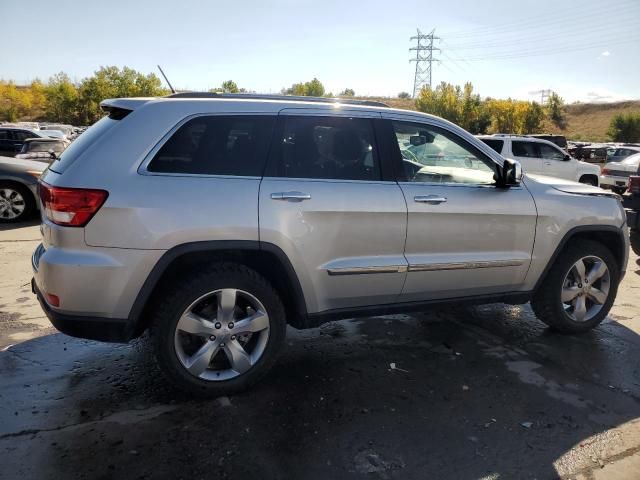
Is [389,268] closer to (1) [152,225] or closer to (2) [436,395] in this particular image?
(2) [436,395]

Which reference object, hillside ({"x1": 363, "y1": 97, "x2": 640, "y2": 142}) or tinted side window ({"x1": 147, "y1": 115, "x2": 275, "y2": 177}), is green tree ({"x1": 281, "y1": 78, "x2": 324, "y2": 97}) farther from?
tinted side window ({"x1": 147, "y1": 115, "x2": 275, "y2": 177})

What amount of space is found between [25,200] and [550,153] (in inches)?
509

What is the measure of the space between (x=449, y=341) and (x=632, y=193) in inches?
174

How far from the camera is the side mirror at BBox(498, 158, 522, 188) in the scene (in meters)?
3.77


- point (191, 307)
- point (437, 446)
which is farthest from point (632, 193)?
point (191, 307)

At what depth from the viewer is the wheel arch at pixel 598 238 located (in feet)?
13.6

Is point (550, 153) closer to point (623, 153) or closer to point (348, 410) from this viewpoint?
point (623, 153)

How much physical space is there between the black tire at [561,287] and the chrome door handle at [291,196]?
2.36 metres

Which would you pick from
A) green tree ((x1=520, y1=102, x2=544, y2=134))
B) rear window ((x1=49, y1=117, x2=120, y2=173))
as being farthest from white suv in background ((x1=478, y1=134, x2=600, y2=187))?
green tree ((x1=520, y1=102, x2=544, y2=134))

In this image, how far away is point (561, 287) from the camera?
4.28m

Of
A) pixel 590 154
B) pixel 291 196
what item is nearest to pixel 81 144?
pixel 291 196

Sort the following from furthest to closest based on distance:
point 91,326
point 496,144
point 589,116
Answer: point 589,116 < point 496,144 < point 91,326

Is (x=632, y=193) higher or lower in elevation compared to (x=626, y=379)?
higher

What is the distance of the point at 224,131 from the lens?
3.22m
